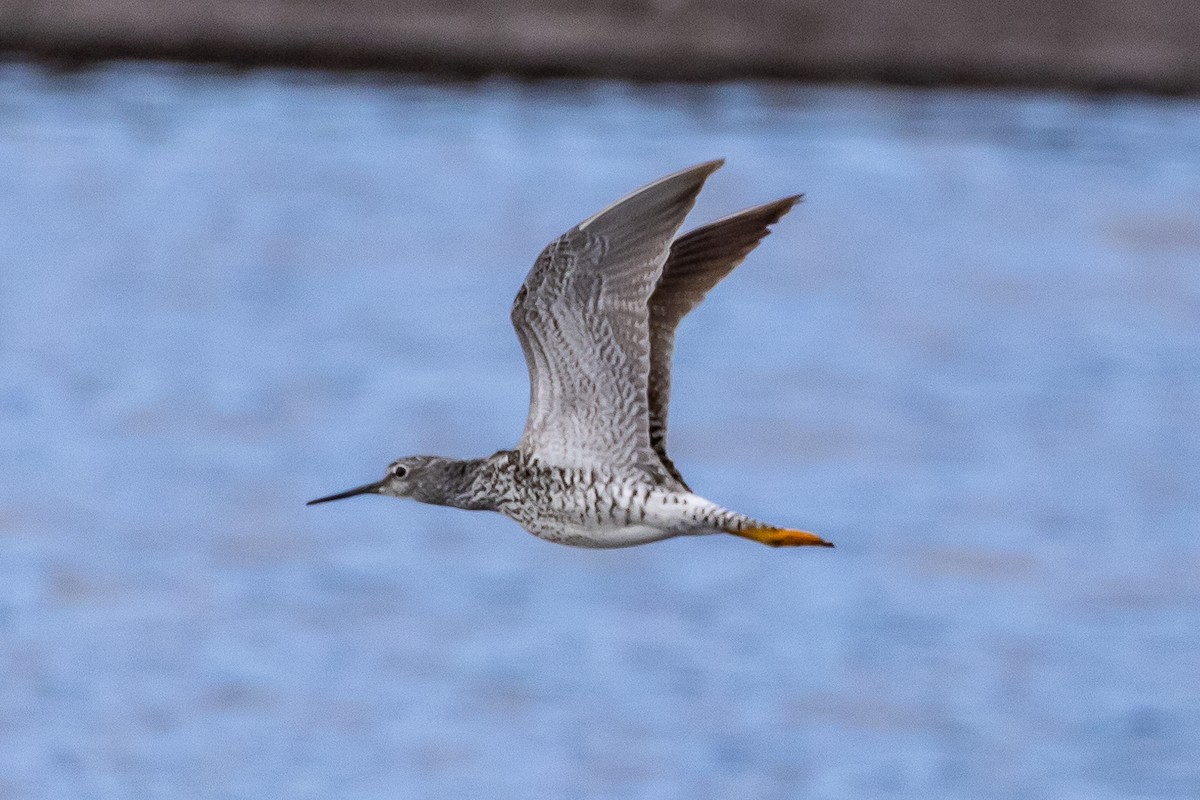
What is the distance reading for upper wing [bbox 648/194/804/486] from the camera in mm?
7629

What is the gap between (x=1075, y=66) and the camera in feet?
81.8

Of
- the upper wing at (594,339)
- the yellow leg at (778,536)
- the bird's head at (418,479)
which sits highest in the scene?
the upper wing at (594,339)

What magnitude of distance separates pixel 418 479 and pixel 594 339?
112 centimetres

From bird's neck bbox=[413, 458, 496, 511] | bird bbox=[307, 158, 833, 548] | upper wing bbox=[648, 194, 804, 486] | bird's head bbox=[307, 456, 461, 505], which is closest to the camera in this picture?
bird bbox=[307, 158, 833, 548]

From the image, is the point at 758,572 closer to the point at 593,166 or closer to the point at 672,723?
the point at 672,723

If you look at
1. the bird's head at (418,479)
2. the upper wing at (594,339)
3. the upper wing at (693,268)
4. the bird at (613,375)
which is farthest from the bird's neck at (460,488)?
the upper wing at (693,268)

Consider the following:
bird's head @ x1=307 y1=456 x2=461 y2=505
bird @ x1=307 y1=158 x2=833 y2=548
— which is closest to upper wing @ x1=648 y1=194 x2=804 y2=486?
bird @ x1=307 y1=158 x2=833 y2=548

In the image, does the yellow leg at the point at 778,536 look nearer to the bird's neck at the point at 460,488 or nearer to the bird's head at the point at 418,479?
the bird's neck at the point at 460,488

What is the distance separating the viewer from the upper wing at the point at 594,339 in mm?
7273

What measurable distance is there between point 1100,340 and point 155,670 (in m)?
13.0

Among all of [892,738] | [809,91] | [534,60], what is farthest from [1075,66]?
[892,738]

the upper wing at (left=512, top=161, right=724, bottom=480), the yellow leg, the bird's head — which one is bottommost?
the bird's head

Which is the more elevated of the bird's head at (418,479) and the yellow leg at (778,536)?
the yellow leg at (778,536)

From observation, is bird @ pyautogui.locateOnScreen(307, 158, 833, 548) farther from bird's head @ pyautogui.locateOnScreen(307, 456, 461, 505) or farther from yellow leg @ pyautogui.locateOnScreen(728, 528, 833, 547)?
bird's head @ pyautogui.locateOnScreen(307, 456, 461, 505)
